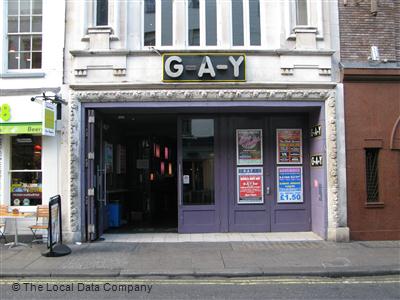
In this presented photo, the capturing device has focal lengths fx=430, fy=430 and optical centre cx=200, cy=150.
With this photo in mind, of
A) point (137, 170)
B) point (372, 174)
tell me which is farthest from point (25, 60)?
point (372, 174)

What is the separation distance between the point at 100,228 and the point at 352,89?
7.41 meters

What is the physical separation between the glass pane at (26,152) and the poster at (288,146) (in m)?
6.22

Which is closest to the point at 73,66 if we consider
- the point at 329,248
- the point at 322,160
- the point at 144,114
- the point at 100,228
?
the point at 144,114

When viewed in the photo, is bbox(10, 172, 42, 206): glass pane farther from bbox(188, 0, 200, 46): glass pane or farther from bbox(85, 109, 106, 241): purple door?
bbox(188, 0, 200, 46): glass pane

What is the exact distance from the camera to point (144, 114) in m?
11.8

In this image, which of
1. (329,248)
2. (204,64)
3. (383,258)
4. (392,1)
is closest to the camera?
(383,258)

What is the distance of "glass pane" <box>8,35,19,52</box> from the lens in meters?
11.1

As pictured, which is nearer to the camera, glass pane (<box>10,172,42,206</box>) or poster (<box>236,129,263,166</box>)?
glass pane (<box>10,172,42,206</box>)

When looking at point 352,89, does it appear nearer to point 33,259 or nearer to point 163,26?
point 163,26

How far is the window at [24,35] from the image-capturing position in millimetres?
11086

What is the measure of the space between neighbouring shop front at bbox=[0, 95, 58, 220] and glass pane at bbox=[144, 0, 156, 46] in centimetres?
304

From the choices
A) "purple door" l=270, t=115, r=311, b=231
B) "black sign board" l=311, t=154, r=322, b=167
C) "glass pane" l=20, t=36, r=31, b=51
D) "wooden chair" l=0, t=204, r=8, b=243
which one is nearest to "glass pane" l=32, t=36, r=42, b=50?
"glass pane" l=20, t=36, r=31, b=51

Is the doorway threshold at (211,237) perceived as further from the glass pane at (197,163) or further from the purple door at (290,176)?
the glass pane at (197,163)

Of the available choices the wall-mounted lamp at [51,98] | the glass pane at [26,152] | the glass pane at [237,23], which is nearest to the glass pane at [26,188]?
the glass pane at [26,152]
